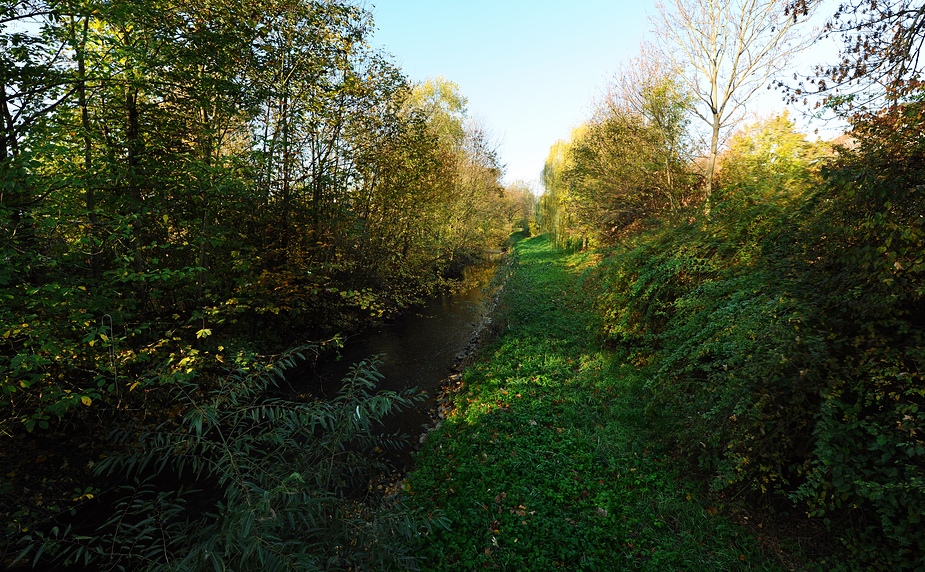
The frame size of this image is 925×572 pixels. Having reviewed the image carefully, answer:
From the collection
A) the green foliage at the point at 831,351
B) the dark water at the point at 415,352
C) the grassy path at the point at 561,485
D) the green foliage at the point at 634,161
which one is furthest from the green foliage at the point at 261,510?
the green foliage at the point at 634,161

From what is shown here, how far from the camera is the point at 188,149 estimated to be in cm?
675

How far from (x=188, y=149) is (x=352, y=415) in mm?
6779

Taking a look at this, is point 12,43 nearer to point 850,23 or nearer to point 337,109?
point 337,109

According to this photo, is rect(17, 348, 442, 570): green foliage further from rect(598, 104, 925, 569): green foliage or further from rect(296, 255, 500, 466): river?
rect(598, 104, 925, 569): green foliage

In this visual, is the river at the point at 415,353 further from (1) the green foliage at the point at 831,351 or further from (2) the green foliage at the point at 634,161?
(2) the green foliage at the point at 634,161

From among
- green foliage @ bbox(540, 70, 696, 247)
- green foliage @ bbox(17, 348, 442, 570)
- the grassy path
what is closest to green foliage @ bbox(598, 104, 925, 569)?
the grassy path

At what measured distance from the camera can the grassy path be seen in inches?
143

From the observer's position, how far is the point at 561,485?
4621 millimetres

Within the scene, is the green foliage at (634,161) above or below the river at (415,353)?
above

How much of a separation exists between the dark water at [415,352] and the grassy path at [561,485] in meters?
1.06

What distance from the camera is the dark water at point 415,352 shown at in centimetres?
837

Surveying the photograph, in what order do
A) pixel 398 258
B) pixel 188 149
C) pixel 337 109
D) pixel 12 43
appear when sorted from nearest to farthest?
pixel 12 43 < pixel 188 149 < pixel 337 109 < pixel 398 258

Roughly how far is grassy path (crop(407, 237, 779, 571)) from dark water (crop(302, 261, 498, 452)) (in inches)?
41.9

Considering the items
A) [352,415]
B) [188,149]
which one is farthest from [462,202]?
[352,415]
